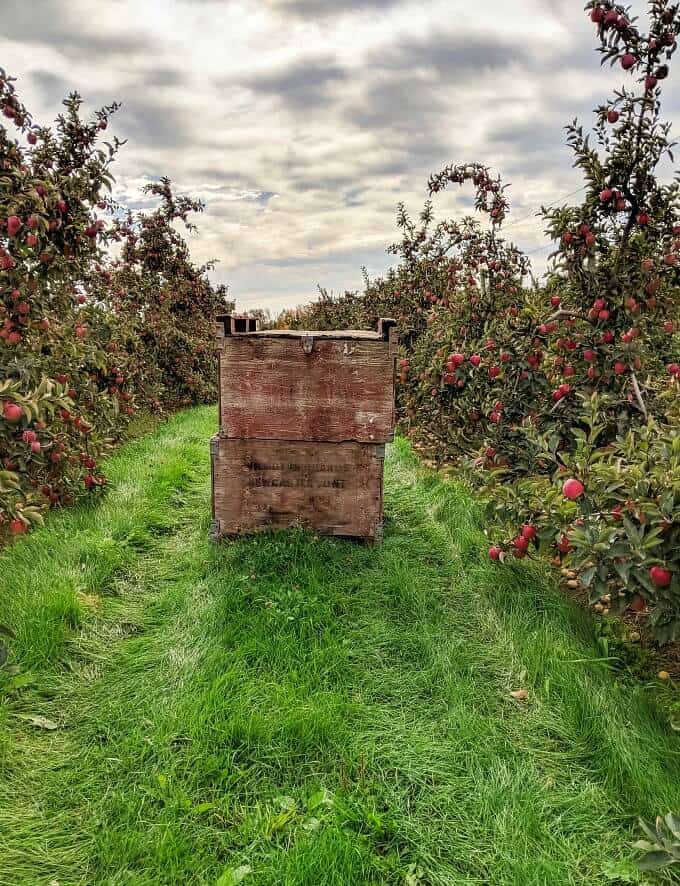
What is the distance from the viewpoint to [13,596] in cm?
296

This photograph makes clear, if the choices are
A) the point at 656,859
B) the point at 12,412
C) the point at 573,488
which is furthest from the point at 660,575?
the point at 12,412

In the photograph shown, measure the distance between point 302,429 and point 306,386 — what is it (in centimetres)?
27

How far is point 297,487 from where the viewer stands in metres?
3.76

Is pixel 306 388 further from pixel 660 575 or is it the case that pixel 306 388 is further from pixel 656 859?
pixel 656 859

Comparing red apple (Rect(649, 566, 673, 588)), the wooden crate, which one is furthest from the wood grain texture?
red apple (Rect(649, 566, 673, 588))

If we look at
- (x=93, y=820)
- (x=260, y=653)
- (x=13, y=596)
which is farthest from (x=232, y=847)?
(x=13, y=596)

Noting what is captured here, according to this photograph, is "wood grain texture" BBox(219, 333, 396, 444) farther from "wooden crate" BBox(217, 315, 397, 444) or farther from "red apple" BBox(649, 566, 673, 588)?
"red apple" BBox(649, 566, 673, 588)

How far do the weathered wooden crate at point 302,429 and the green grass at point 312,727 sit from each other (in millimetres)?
293

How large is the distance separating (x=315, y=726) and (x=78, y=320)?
13.6 feet

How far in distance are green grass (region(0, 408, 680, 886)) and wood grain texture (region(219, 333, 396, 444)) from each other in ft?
2.52

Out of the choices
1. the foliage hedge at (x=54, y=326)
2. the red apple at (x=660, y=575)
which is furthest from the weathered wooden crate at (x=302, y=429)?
the red apple at (x=660, y=575)

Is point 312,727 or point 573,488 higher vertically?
point 573,488

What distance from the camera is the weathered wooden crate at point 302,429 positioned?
361 cm

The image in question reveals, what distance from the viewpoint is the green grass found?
171 cm
